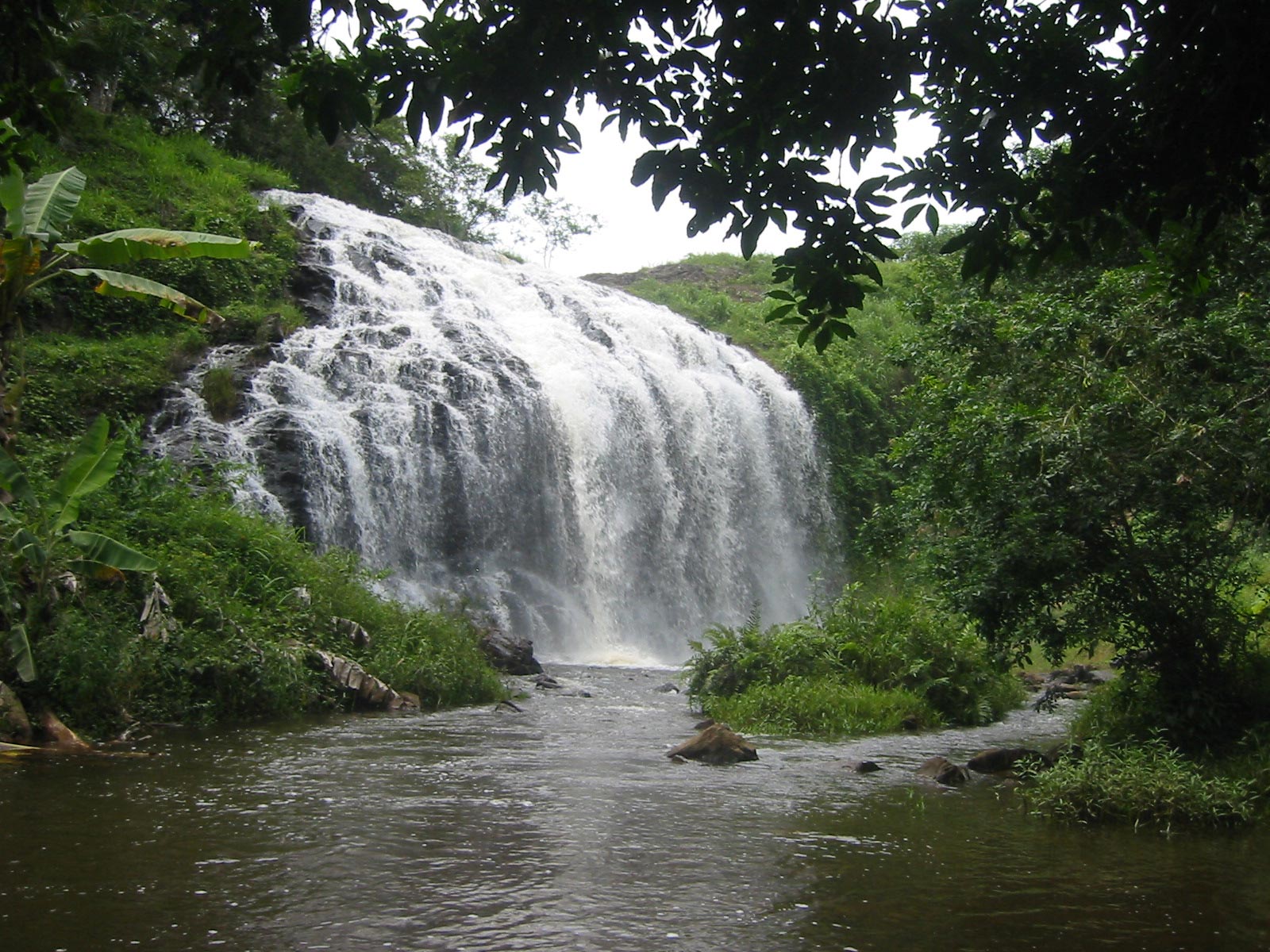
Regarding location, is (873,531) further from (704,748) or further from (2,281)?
(2,281)

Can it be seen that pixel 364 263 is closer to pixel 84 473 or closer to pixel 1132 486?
pixel 84 473

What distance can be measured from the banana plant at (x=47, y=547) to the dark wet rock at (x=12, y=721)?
200 millimetres

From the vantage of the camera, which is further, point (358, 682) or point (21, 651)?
point (358, 682)

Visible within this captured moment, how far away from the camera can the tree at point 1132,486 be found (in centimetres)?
824

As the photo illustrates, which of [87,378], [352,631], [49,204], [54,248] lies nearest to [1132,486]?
[352,631]

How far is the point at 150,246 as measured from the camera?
10.8 m

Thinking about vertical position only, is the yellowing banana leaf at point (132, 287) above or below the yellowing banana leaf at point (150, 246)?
below

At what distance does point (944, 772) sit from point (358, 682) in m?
6.08

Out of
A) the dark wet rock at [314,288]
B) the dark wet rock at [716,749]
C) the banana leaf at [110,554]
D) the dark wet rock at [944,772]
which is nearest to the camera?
the dark wet rock at [944,772]

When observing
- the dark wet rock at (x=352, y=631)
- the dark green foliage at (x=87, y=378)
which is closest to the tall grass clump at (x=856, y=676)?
the dark wet rock at (x=352, y=631)

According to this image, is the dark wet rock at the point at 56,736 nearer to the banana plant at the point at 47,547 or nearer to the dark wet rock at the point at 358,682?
the banana plant at the point at 47,547

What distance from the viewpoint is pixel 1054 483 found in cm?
849

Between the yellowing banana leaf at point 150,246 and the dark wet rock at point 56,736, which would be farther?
the yellowing banana leaf at point 150,246

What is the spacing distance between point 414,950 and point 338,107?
3174 mm
